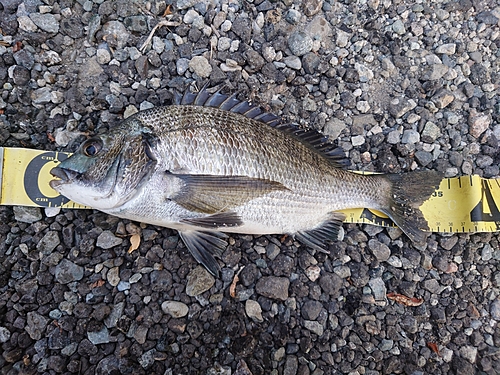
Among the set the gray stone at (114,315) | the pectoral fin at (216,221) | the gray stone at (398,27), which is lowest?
the gray stone at (114,315)

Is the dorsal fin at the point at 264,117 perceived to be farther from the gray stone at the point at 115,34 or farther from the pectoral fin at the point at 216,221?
the pectoral fin at the point at 216,221

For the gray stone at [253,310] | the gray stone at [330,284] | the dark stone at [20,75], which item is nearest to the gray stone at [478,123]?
the gray stone at [330,284]

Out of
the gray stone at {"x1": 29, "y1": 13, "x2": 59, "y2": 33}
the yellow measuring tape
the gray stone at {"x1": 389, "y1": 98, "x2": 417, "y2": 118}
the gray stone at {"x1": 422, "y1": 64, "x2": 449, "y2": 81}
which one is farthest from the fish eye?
the gray stone at {"x1": 422, "y1": 64, "x2": 449, "y2": 81}

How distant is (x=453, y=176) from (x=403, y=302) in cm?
116

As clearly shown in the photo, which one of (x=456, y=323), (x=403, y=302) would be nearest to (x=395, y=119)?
(x=403, y=302)

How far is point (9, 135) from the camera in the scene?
2561mm

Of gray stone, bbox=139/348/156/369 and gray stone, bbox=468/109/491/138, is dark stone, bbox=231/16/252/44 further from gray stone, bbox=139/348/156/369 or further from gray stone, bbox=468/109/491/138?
gray stone, bbox=139/348/156/369

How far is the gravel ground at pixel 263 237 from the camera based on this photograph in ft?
7.89

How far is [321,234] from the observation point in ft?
8.40

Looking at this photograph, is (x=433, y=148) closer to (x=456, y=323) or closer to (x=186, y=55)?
(x=456, y=323)

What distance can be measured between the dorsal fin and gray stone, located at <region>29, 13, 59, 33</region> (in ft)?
3.80

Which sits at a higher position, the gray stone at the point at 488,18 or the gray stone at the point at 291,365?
the gray stone at the point at 488,18

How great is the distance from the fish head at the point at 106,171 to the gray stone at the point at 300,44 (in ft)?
5.04

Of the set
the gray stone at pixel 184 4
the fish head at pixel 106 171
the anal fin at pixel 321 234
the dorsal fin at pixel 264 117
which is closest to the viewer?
the fish head at pixel 106 171
